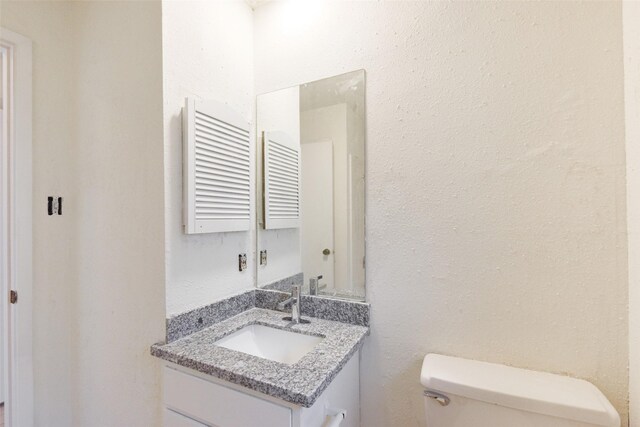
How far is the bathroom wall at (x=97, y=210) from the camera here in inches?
43.5

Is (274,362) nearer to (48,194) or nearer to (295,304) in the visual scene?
(295,304)

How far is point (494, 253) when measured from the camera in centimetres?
100

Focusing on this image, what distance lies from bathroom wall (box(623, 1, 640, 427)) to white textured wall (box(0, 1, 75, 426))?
217 cm

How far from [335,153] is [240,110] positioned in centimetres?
52

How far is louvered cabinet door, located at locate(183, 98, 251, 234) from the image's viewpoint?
3.59 ft

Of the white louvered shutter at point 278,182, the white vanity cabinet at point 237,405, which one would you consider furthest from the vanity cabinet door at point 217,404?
the white louvered shutter at point 278,182

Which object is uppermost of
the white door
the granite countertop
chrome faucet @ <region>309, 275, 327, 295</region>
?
the white door

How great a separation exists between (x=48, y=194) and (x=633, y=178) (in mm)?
2221

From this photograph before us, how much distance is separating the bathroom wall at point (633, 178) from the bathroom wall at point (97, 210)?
1498 millimetres

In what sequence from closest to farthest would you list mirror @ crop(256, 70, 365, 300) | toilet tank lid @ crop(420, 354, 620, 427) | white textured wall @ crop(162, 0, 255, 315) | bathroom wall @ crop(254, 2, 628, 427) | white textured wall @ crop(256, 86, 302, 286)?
toilet tank lid @ crop(420, 354, 620, 427)
bathroom wall @ crop(254, 2, 628, 427)
white textured wall @ crop(162, 0, 255, 315)
mirror @ crop(256, 70, 365, 300)
white textured wall @ crop(256, 86, 302, 286)

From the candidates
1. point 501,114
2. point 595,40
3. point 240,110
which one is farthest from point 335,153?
point 595,40

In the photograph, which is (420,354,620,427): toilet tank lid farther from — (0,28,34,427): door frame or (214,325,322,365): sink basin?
(0,28,34,427): door frame

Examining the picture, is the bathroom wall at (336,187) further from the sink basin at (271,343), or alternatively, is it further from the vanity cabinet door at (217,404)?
the vanity cabinet door at (217,404)

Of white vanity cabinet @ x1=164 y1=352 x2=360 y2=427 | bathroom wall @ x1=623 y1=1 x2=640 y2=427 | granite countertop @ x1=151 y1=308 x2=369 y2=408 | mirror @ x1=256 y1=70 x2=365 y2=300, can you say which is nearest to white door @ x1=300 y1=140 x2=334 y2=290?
mirror @ x1=256 y1=70 x2=365 y2=300
